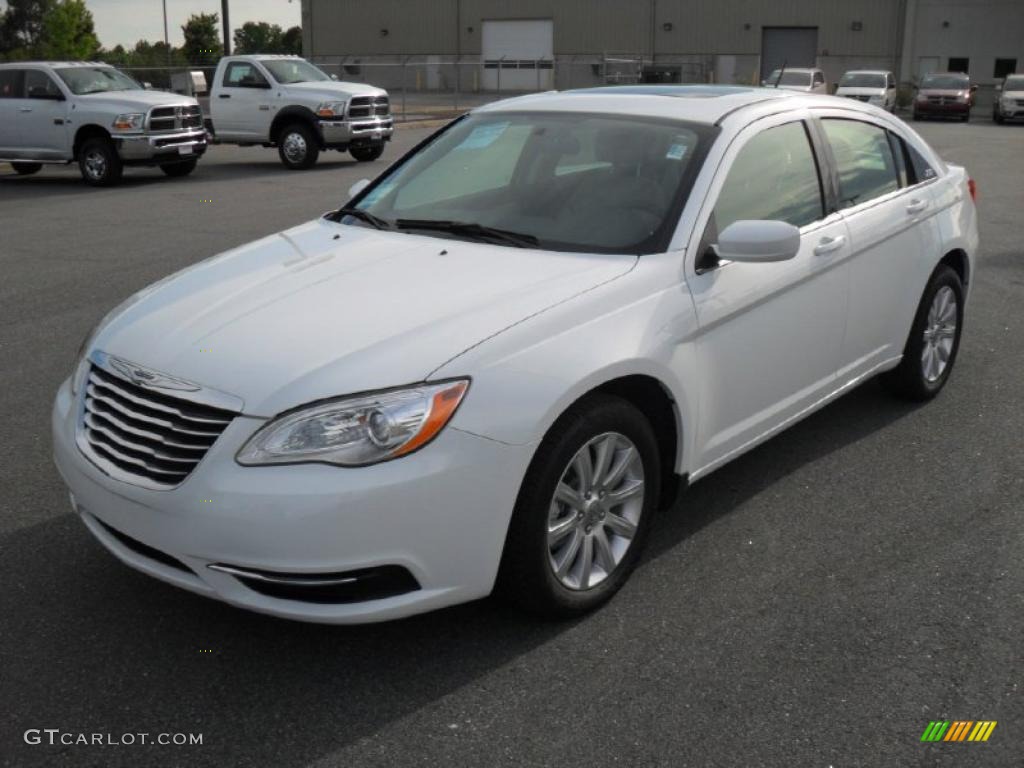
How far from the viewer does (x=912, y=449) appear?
5379 mm

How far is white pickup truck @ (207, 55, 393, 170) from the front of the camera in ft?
66.3

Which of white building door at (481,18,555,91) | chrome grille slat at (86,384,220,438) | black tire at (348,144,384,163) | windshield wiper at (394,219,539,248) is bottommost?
black tire at (348,144,384,163)

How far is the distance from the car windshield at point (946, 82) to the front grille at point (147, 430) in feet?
132

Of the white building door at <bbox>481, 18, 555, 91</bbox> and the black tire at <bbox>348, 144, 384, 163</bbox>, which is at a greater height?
the white building door at <bbox>481, 18, 555, 91</bbox>

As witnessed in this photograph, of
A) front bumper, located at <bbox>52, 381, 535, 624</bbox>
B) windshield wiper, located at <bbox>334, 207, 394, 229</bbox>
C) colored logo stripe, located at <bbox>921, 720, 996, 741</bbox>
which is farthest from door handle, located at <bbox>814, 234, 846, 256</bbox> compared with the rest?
colored logo stripe, located at <bbox>921, 720, 996, 741</bbox>

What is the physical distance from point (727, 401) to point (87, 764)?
2431 millimetres

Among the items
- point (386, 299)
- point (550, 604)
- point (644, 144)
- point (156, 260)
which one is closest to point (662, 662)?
point (550, 604)

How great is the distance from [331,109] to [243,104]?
6.92ft

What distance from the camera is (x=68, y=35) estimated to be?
8244cm

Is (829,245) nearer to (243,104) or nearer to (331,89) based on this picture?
(331,89)

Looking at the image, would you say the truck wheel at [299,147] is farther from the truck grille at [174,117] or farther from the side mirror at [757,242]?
the side mirror at [757,242]

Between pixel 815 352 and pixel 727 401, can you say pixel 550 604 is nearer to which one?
pixel 727 401

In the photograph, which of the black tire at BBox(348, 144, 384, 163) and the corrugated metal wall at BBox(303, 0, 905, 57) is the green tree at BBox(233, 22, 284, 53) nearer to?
the corrugated metal wall at BBox(303, 0, 905, 57)

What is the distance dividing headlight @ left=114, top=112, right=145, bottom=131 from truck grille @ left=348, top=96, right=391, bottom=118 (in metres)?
3.77
